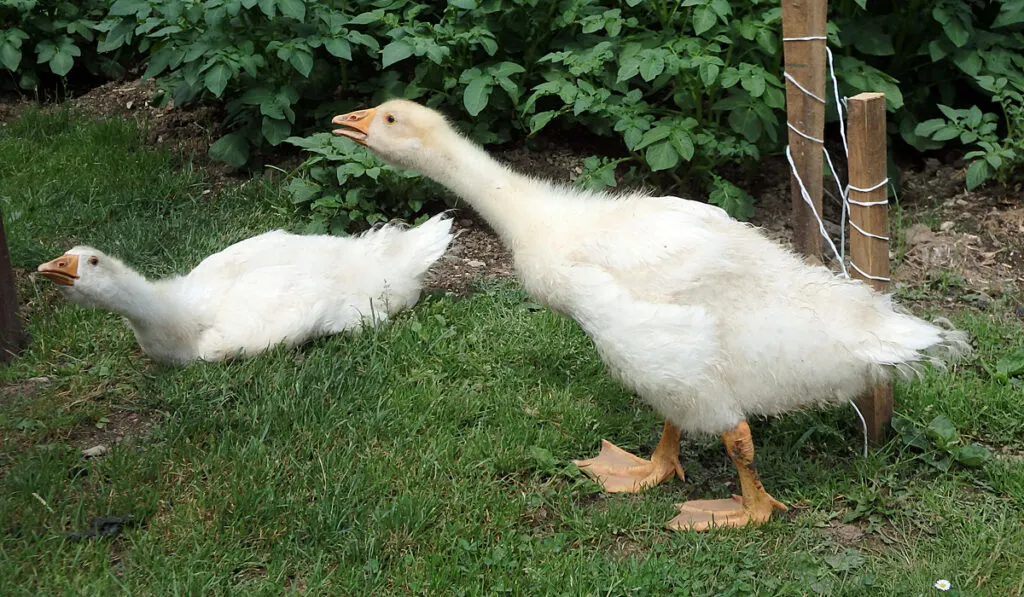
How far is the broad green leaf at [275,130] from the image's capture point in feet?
20.9

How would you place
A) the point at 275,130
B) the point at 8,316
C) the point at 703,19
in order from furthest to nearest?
the point at 275,130
the point at 703,19
the point at 8,316

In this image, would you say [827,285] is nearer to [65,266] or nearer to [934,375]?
[934,375]

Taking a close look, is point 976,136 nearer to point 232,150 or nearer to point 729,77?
point 729,77

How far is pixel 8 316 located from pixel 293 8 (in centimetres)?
247

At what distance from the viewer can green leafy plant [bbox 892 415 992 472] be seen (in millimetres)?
4066

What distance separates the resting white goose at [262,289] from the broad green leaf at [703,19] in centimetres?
183

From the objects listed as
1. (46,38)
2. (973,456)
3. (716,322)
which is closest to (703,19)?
(716,322)

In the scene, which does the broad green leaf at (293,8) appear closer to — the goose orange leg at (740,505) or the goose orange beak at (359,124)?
the goose orange beak at (359,124)

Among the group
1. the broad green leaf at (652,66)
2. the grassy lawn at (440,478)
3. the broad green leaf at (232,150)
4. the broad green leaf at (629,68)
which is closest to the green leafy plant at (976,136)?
the grassy lawn at (440,478)

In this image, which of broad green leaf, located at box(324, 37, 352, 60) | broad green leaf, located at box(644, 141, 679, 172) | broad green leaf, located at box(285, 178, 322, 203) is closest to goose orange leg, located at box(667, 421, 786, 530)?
broad green leaf, located at box(644, 141, 679, 172)

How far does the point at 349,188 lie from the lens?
244 inches

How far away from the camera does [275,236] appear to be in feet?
17.9

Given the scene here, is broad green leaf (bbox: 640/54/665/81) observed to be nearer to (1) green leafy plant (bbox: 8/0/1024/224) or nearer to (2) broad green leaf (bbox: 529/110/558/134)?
(1) green leafy plant (bbox: 8/0/1024/224)

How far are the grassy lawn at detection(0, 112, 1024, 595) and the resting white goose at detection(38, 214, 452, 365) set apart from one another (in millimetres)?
138
